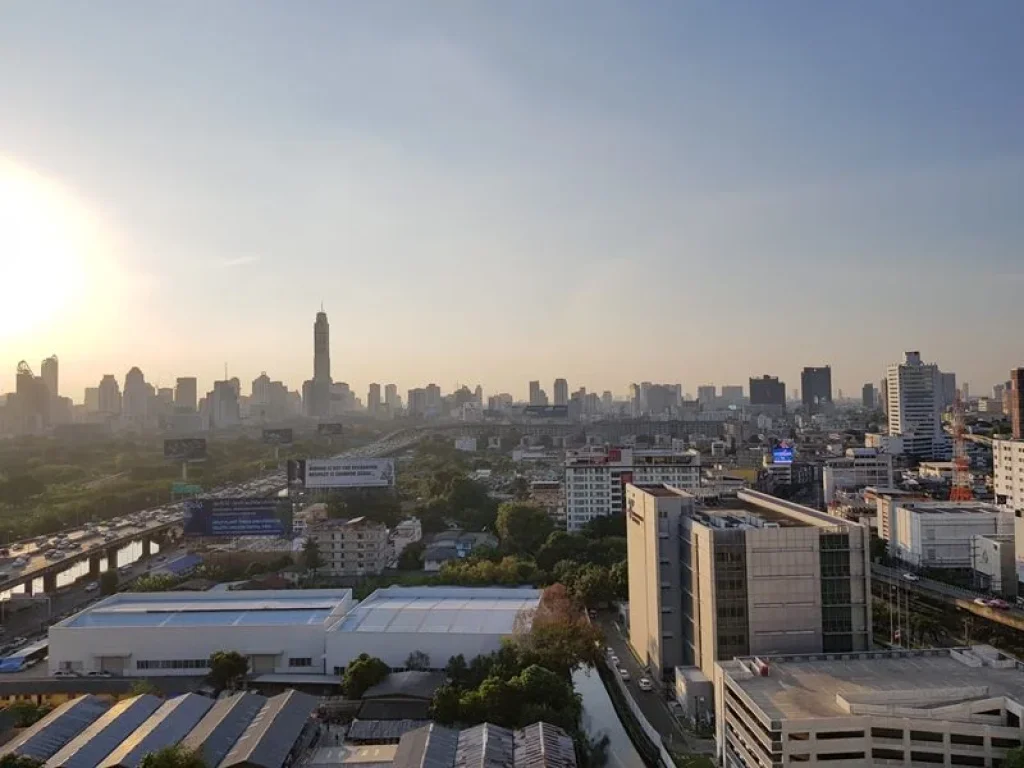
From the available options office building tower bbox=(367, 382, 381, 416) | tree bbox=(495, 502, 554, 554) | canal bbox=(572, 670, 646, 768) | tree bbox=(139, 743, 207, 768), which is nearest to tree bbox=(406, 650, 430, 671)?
canal bbox=(572, 670, 646, 768)

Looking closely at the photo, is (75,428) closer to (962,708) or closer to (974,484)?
(974,484)

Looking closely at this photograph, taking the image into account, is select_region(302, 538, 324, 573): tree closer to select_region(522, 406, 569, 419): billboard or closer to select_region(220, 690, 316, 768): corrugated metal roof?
select_region(220, 690, 316, 768): corrugated metal roof

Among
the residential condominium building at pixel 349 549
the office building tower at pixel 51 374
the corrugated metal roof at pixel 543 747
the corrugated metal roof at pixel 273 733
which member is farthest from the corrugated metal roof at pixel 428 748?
the office building tower at pixel 51 374

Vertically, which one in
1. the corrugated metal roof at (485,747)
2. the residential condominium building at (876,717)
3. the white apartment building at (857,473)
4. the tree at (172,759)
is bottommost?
the corrugated metal roof at (485,747)

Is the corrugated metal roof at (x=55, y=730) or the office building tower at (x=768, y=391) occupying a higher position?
the office building tower at (x=768, y=391)

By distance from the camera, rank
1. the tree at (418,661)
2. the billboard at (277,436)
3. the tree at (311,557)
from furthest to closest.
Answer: the billboard at (277,436), the tree at (311,557), the tree at (418,661)

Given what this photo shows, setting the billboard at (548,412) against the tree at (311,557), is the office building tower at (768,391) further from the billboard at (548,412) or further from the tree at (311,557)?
the tree at (311,557)
